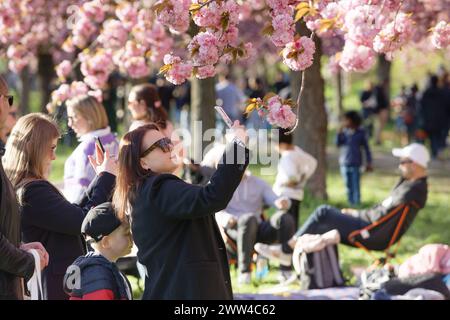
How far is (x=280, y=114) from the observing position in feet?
18.3

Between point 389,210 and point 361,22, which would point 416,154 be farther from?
point 361,22

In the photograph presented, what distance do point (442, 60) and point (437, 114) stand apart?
25.6 m

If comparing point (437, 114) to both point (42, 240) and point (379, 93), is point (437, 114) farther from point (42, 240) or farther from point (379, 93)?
point (42, 240)

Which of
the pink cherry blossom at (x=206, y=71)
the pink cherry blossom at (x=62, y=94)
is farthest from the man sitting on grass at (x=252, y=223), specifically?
the pink cherry blossom at (x=206, y=71)

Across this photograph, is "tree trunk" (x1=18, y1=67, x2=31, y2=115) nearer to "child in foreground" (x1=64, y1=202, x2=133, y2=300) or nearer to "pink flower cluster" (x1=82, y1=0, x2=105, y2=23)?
"pink flower cluster" (x1=82, y1=0, x2=105, y2=23)

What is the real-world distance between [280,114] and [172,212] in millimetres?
1202

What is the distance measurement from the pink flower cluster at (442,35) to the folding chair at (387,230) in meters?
2.91

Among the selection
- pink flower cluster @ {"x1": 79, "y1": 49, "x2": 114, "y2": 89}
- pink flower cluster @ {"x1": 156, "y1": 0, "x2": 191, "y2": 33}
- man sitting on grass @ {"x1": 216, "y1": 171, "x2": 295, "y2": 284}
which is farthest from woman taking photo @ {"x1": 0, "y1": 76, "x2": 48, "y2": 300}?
pink flower cluster @ {"x1": 79, "y1": 49, "x2": 114, "y2": 89}

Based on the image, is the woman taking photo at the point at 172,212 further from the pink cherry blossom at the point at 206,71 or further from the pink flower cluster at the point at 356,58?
the pink flower cluster at the point at 356,58

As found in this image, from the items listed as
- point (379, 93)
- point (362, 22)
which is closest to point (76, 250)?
point (362, 22)

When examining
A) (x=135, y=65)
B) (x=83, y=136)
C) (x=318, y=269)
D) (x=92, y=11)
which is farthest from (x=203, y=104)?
(x=83, y=136)

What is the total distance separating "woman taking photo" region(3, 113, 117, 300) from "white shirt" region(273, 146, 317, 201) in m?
4.22

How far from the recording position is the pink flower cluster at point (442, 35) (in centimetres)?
605

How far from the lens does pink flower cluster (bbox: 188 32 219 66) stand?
18.7 ft
